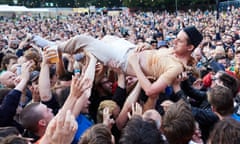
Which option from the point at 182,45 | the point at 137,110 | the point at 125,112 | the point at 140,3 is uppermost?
the point at 182,45

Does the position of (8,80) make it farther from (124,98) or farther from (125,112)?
(125,112)

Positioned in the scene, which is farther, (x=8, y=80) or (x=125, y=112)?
(x=8, y=80)

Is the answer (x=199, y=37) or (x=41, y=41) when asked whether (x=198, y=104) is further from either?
(x=41, y=41)

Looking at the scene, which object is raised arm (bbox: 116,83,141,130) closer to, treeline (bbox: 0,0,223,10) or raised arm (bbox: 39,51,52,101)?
raised arm (bbox: 39,51,52,101)

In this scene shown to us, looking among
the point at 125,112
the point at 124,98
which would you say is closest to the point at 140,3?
the point at 124,98

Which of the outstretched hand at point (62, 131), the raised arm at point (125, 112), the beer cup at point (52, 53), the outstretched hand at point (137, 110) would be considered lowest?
the raised arm at point (125, 112)

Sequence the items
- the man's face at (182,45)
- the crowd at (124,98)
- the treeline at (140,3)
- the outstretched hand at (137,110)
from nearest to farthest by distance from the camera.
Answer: the crowd at (124,98)
the outstretched hand at (137,110)
the man's face at (182,45)
the treeline at (140,3)

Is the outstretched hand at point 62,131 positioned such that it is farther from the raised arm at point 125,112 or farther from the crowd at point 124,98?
the raised arm at point 125,112

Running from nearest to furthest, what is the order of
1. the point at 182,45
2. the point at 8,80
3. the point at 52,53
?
the point at 182,45
the point at 52,53
the point at 8,80

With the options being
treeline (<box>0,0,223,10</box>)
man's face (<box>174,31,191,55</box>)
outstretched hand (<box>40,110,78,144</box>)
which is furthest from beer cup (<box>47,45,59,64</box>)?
treeline (<box>0,0,223,10</box>)

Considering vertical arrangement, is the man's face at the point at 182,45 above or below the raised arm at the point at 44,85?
above

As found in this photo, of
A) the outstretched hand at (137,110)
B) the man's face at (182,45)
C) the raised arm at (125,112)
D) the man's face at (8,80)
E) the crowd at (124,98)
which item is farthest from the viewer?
the man's face at (8,80)

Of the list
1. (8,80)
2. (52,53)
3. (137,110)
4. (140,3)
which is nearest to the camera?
(137,110)

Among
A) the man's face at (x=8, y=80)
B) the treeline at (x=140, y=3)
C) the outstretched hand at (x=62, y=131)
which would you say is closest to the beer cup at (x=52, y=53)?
the man's face at (x=8, y=80)
